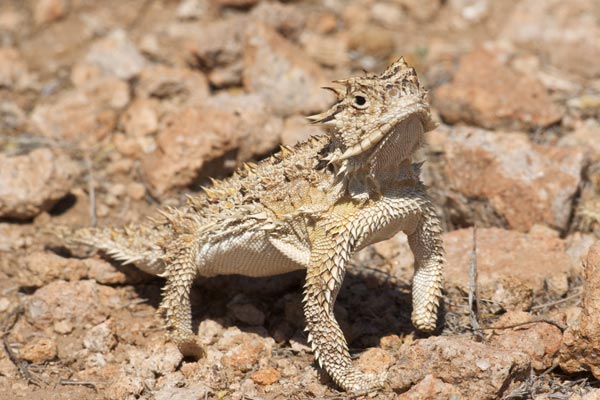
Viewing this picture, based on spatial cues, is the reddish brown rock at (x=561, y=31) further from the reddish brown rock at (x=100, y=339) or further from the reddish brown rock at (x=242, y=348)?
the reddish brown rock at (x=100, y=339)

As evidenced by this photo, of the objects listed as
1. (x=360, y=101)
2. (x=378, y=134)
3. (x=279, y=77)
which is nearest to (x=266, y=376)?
(x=378, y=134)

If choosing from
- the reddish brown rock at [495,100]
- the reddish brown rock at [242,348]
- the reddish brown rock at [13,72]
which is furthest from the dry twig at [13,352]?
the reddish brown rock at [495,100]

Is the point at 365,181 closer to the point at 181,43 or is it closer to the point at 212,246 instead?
the point at 212,246

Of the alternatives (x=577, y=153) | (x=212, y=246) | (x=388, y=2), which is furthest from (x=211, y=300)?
(x=388, y=2)

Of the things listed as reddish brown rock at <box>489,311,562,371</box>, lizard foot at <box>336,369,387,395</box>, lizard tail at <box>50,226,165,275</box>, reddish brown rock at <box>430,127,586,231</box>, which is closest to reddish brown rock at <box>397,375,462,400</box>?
lizard foot at <box>336,369,387,395</box>

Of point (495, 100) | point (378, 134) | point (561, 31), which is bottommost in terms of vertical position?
point (495, 100)

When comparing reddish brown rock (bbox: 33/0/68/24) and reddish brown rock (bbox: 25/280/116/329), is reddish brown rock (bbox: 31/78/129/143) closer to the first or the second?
reddish brown rock (bbox: 33/0/68/24)

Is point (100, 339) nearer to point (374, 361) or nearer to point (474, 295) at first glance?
point (374, 361)
